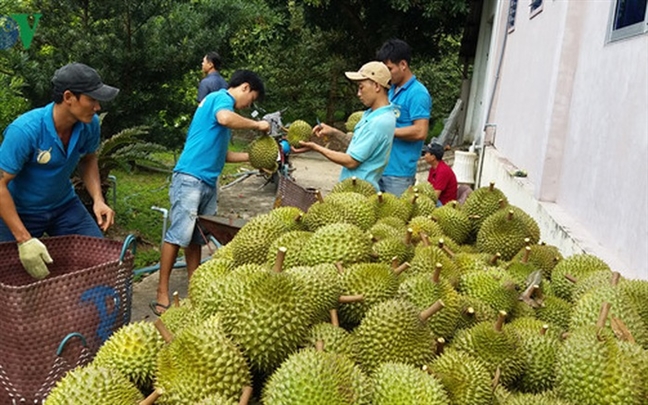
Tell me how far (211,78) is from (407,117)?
3.58m

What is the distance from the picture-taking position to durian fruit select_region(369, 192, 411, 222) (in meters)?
2.87

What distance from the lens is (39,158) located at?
3219 millimetres

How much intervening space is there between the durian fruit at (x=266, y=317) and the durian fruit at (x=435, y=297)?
0.37 m

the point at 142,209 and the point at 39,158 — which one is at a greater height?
the point at 39,158

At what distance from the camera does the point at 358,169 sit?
3.84 metres

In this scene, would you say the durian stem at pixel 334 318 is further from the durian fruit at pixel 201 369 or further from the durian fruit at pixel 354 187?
the durian fruit at pixel 354 187

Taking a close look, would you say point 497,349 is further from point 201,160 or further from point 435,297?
point 201,160

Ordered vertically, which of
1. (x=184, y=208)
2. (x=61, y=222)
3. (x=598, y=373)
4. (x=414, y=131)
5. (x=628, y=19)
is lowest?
(x=184, y=208)

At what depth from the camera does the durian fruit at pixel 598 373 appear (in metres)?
1.52

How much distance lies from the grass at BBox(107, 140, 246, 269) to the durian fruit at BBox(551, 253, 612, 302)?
3700 mm

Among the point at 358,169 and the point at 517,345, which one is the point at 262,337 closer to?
the point at 517,345

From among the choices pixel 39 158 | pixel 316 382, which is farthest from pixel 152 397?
pixel 39 158

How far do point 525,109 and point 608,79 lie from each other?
2539 millimetres

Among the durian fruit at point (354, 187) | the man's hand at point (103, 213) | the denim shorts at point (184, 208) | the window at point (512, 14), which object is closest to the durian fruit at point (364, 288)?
the durian fruit at point (354, 187)
